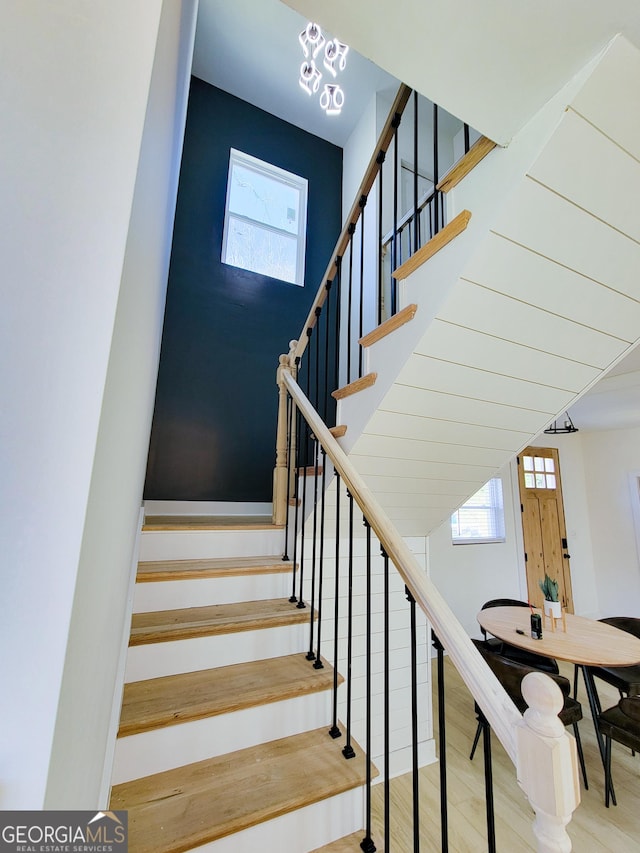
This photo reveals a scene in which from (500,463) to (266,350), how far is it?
224cm

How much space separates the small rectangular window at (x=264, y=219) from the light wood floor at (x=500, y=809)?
13.1 feet

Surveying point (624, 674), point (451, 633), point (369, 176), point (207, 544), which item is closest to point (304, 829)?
point (451, 633)

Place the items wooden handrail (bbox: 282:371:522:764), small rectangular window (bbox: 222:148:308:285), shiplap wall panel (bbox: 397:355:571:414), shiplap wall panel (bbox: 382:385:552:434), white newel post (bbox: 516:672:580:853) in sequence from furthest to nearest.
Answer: small rectangular window (bbox: 222:148:308:285)
shiplap wall panel (bbox: 382:385:552:434)
shiplap wall panel (bbox: 397:355:571:414)
wooden handrail (bbox: 282:371:522:764)
white newel post (bbox: 516:672:580:853)

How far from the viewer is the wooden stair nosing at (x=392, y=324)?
4.81ft

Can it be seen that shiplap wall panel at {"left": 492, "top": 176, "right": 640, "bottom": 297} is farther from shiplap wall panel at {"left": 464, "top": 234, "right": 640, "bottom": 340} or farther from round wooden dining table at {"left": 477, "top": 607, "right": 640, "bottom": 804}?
round wooden dining table at {"left": 477, "top": 607, "right": 640, "bottom": 804}

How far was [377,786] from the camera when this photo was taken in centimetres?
224

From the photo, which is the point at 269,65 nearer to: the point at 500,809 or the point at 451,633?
the point at 451,633

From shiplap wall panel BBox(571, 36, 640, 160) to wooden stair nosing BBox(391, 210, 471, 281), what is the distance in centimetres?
36

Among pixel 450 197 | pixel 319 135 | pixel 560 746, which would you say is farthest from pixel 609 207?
pixel 319 135

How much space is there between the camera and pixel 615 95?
37.0 inches

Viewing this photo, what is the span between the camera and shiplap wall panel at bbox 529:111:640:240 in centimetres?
99

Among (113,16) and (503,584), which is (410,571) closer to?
(113,16)

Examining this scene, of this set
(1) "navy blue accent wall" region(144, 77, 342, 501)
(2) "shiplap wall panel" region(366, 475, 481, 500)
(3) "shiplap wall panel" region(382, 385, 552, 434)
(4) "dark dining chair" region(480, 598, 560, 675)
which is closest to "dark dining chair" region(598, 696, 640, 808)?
(4) "dark dining chair" region(480, 598, 560, 675)

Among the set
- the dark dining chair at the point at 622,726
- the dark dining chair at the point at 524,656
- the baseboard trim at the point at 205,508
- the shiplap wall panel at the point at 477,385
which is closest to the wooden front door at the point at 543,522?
the dark dining chair at the point at 524,656
